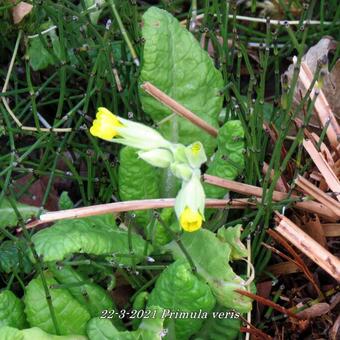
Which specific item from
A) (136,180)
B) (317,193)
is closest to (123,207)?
(136,180)

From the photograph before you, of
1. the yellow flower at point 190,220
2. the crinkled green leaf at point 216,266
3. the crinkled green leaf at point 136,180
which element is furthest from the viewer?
the crinkled green leaf at point 136,180

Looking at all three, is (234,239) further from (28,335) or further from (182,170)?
(28,335)

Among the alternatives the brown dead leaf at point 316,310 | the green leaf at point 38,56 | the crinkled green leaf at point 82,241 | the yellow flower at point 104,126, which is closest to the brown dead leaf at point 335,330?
the brown dead leaf at point 316,310

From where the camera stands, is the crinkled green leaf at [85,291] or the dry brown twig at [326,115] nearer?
the crinkled green leaf at [85,291]

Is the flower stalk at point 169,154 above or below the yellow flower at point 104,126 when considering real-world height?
below

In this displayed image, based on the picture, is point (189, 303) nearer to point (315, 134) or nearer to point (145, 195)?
point (145, 195)

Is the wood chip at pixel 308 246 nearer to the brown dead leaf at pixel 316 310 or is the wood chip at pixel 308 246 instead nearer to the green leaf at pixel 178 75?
the brown dead leaf at pixel 316 310

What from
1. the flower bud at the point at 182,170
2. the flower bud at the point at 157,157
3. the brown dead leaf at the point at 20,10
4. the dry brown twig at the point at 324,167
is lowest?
the dry brown twig at the point at 324,167

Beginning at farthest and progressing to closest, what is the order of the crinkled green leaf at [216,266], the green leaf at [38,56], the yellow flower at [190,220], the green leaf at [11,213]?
1. the green leaf at [38,56]
2. the green leaf at [11,213]
3. the crinkled green leaf at [216,266]
4. the yellow flower at [190,220]
